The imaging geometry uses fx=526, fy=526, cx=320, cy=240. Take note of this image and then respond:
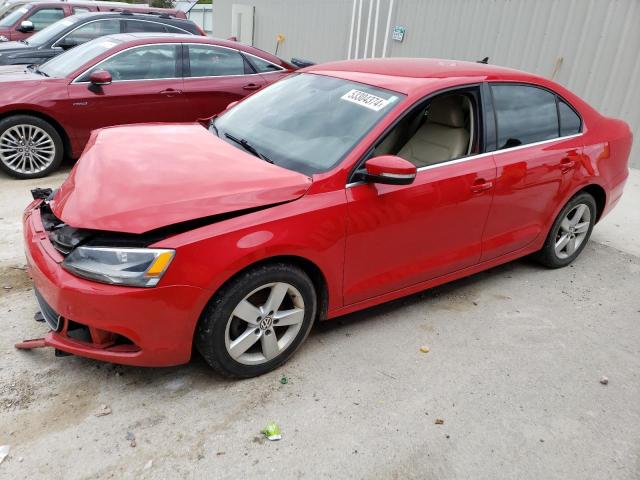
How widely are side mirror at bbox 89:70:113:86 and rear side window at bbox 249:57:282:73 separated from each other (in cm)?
178

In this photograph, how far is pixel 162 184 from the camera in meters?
2.60

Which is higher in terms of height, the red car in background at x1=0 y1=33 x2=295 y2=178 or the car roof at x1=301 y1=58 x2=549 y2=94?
the car roof at x1=301 y1=58 x2=549 y2=94

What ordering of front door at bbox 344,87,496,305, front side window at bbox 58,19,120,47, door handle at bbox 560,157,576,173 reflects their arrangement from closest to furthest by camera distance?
front door at bbox 344,87,496,305, door handle at bbox 560,157,576,173, front side window at bbox 58,19,120,47

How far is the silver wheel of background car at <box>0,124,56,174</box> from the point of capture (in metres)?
5.55

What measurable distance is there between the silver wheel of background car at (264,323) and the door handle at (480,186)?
4.38 feet

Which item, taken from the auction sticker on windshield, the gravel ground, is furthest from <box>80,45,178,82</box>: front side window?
the auction sticker on windshield

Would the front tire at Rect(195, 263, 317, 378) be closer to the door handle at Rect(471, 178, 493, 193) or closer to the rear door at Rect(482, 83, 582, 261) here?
the door handle at Rect(471, 178, 493, 193)

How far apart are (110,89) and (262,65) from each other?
1909 millimetres

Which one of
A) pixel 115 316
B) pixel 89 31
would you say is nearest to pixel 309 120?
pixel 115 316

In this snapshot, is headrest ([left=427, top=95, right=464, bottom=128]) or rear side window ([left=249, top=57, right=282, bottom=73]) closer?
headrest ([left=427, top=95, right=464, bottom=128])

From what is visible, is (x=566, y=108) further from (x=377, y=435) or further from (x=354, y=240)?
(x=377, y=435)

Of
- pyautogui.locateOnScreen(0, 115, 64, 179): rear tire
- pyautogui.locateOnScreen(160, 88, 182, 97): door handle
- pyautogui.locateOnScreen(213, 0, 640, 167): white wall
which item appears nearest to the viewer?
pyautogui.locateOnScreen(0, 115, 64, 179): rear tire

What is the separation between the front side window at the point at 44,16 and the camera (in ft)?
34.2

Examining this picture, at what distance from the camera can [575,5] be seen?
23.6 ft
